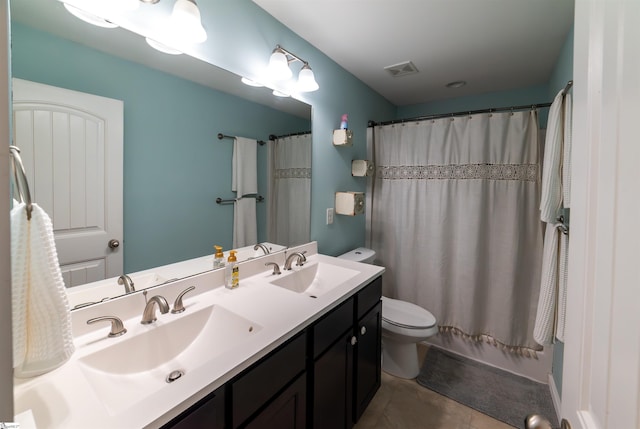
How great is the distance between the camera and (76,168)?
886 millimetres

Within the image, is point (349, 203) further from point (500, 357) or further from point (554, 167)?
point (500, 357)

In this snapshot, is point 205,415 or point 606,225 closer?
point 606,225

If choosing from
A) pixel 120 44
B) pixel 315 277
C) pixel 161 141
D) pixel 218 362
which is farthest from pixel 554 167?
pixel 120 44

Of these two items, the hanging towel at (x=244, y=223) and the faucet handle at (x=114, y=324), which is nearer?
the faucet handle at (x=114, y=324)

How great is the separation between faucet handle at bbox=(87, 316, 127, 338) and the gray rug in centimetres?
192

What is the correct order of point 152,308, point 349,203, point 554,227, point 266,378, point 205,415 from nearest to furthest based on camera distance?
1. point 205,415
2. point 266,378
3. point 152,308
4. point 554,227
5. point 349,203

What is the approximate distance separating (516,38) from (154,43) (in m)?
2.05

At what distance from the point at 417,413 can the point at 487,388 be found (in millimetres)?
619

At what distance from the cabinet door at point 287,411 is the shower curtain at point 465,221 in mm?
1625

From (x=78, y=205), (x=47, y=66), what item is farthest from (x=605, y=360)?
(x=47, y=66)

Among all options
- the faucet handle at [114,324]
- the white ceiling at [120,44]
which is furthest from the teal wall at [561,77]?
the faucet handle at [114,324]

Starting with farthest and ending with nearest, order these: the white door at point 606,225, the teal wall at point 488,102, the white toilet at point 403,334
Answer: the teal wall at point 488,102 → the white toilet at point 403,334 → the white door at point 606,225

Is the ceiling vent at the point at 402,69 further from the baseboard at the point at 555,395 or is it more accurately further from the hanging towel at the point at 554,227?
the baseboard at the point at 555,395

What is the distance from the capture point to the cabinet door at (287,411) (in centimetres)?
86
